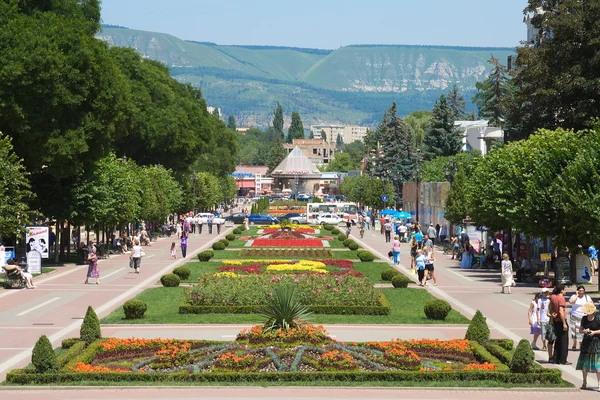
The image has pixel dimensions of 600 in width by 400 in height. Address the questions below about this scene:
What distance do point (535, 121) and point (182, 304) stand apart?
89.6 feet

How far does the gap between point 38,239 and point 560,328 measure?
92.8 feet

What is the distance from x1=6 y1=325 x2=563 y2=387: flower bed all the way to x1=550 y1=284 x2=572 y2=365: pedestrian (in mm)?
1540

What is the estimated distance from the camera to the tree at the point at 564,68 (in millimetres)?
49969

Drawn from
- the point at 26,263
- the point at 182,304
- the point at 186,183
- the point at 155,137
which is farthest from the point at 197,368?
the point at 186,183

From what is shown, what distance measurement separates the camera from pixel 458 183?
216 ft

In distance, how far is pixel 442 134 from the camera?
11806 centimetres

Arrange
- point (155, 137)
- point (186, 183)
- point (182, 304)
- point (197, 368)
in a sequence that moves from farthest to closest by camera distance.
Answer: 1. point (186, 183)
2. point (155, 137)
3. point (182, 304)
4. point (197, 368)

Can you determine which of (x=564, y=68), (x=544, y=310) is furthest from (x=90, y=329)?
(x=564, y=68)

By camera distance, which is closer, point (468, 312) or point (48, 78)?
point (468, 312)

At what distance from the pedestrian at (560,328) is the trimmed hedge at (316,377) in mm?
2503

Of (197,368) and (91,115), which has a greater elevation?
(91,115)

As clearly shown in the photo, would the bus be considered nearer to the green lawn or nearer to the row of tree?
the row of tree

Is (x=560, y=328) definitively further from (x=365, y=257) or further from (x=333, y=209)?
(x=333, y=209)

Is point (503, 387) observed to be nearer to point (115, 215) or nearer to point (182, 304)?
point (182, 304)
